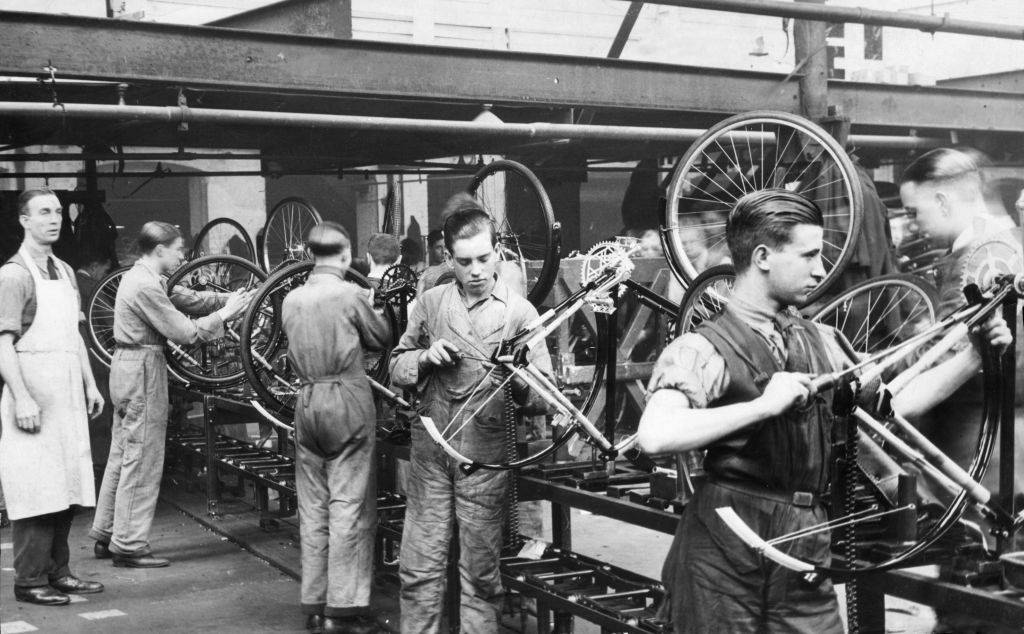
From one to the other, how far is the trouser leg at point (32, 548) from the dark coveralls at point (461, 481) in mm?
2448

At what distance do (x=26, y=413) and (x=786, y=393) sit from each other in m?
4.75

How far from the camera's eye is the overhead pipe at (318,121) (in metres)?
5.54

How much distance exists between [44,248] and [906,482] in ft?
16.1

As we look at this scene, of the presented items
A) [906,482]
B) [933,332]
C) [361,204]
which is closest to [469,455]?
[906,482]

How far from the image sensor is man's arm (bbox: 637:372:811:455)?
100.0 inches

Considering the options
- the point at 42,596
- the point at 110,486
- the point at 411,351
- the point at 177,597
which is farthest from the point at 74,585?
the point at 411,351

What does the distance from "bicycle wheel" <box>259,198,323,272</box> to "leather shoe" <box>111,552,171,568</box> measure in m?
5.31

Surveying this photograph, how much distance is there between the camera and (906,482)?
11.1ft

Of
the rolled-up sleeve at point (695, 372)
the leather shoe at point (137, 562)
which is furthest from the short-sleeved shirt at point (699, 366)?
the leather shoe at point (137, 562)

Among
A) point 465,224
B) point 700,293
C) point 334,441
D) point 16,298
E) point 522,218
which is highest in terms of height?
point 522,218

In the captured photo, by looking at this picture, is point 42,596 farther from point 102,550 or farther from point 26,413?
point 102,550

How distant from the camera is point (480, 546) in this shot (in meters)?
4.77

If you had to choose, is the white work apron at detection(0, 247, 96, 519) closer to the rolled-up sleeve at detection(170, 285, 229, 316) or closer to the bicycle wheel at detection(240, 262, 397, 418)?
the bicycle wheel at detection(240, 262, 397, 418)

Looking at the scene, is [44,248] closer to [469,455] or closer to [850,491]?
[469,455]
